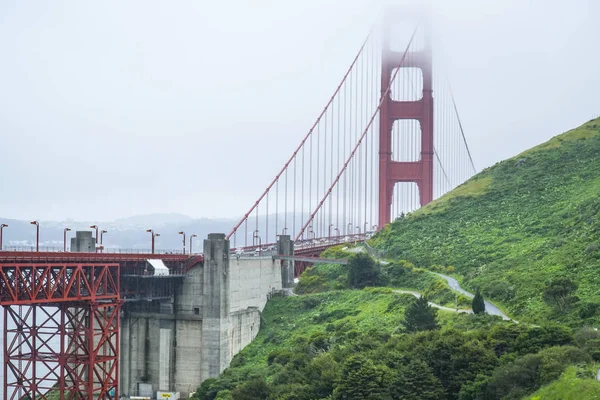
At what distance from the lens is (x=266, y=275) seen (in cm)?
6956

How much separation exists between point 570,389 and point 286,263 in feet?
145

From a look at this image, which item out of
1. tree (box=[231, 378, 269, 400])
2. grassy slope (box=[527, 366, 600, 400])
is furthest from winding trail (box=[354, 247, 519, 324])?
grassy slope (box=[527, 366, 600, 400])

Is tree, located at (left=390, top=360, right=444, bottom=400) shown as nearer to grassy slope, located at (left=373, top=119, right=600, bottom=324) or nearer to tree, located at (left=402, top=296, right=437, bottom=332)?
tree, located at (left=402, top=296, right=437, bottom=332)

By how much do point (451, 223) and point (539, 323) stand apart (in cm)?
3431

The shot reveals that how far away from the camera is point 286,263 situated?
2916 inches

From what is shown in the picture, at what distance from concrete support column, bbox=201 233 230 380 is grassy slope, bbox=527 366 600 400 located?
29.4 meters

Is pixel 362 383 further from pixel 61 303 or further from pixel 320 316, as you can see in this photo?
pixel 320 316

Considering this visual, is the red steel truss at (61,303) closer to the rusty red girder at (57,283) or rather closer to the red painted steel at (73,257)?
the rusty red girder at (57,283)

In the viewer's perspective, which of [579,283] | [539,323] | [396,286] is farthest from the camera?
[396,286]

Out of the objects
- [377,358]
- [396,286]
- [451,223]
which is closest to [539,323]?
[377,358]

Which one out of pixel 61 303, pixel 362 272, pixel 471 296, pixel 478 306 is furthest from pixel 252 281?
pixel 478 306

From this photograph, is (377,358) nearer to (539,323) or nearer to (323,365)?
(323,365)

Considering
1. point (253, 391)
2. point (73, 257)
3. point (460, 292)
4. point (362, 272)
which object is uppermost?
point (73, 257)

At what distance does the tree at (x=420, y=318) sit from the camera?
47.9 metres
